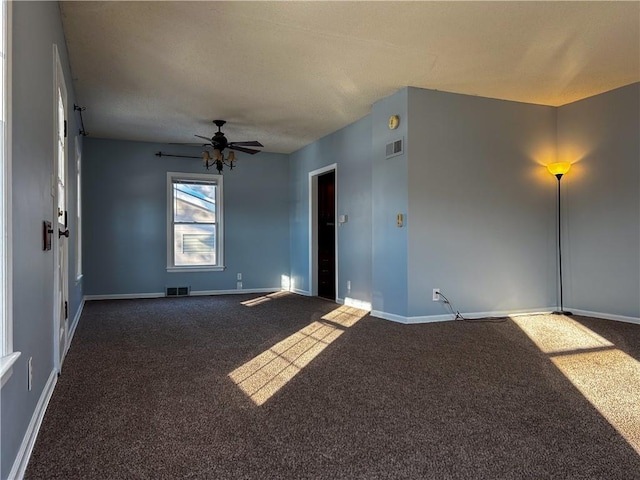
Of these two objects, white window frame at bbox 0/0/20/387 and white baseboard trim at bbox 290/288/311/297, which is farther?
white baseboard trim at bbox 290/288/311/297

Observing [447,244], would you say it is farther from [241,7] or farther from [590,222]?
[241,7]

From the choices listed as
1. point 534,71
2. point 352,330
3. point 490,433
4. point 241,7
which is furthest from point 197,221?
point 490,433

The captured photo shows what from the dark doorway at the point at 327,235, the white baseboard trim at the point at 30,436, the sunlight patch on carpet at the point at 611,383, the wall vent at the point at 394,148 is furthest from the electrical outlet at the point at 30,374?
the dark doorway at the point at 327,235

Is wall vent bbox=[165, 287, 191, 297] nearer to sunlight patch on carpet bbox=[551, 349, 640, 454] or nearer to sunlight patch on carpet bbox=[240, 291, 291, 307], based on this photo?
sunlight patch on carpet bbox=[240, 291, 291, 307]

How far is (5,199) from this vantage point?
4.73ft

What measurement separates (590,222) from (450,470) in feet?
14.6

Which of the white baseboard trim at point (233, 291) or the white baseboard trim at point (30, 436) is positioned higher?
the white baseboard trim at point (30, 436)

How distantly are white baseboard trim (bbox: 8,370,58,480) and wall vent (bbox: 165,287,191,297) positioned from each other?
181 inches

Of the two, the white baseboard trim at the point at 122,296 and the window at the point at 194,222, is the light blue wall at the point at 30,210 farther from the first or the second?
the window at the point at 194,222

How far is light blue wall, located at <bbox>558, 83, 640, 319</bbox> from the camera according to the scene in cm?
467

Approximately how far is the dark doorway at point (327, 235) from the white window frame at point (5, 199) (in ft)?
17.1

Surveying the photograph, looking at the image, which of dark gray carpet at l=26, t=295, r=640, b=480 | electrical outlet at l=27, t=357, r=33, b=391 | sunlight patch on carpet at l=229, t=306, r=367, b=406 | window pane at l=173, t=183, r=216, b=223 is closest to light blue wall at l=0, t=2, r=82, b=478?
electrical outlet at l=27, t=357, r=33, b=391

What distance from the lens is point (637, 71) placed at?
14.1 feet

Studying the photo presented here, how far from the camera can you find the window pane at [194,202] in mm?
7234
